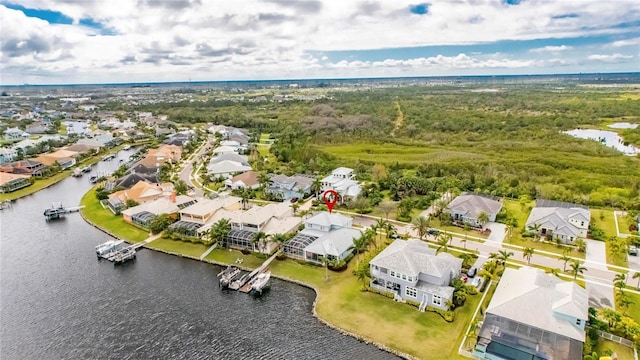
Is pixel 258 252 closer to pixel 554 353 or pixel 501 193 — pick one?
pixel 554 353

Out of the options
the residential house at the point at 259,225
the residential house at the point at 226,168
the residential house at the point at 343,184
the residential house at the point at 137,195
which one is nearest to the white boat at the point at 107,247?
the residential house at the point at 259,225

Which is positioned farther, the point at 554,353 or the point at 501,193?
the point at 501,193

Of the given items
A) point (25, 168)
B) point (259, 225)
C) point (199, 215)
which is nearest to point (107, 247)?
point (199, 215)

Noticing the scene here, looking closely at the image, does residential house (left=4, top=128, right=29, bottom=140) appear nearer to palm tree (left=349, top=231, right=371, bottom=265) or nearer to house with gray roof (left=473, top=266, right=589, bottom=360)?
palm tree (left=349, top=231, right=371, bottom=265)

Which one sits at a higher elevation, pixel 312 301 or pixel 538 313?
pixel 538 313

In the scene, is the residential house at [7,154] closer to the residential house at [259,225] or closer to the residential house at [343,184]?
the residential house at [259,225]

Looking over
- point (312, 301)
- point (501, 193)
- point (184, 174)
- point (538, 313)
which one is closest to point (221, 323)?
point (312, 301)

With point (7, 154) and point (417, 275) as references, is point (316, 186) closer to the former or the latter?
point (417, 275)

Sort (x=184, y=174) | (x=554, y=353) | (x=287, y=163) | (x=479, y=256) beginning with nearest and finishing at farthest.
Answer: (x=554, y=353)
(x=479, y=256)
(x=184, y=174)
(x=287, y=163)
